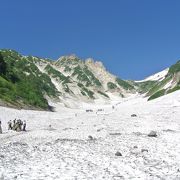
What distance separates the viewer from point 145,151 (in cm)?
2614

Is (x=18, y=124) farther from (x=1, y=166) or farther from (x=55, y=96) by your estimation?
(x=55, y=96)

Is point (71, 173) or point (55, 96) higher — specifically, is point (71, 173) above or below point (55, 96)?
below

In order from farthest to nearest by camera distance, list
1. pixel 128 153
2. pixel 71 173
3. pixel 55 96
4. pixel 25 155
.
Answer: pixel 55 96
pixel 128 153
pixel 25 155
pixel 71 173

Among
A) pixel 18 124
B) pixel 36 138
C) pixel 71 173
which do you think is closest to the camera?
pixel 71 173

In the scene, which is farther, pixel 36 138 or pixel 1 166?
pixel 36 138

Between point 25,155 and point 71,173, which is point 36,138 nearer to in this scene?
point 25,155

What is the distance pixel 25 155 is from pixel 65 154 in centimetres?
220

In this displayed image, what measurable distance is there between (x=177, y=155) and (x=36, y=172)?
30.5 ft

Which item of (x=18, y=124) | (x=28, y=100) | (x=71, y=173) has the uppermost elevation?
(x=28, y=100)

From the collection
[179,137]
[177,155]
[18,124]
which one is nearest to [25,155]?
[177,155]

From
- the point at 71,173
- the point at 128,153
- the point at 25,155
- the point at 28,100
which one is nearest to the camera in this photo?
the point at 71,173

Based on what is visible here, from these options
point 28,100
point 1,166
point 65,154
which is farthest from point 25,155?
point 28,100

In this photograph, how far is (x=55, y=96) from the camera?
170 m

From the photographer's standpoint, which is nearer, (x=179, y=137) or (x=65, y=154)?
(x=65, y=154)
